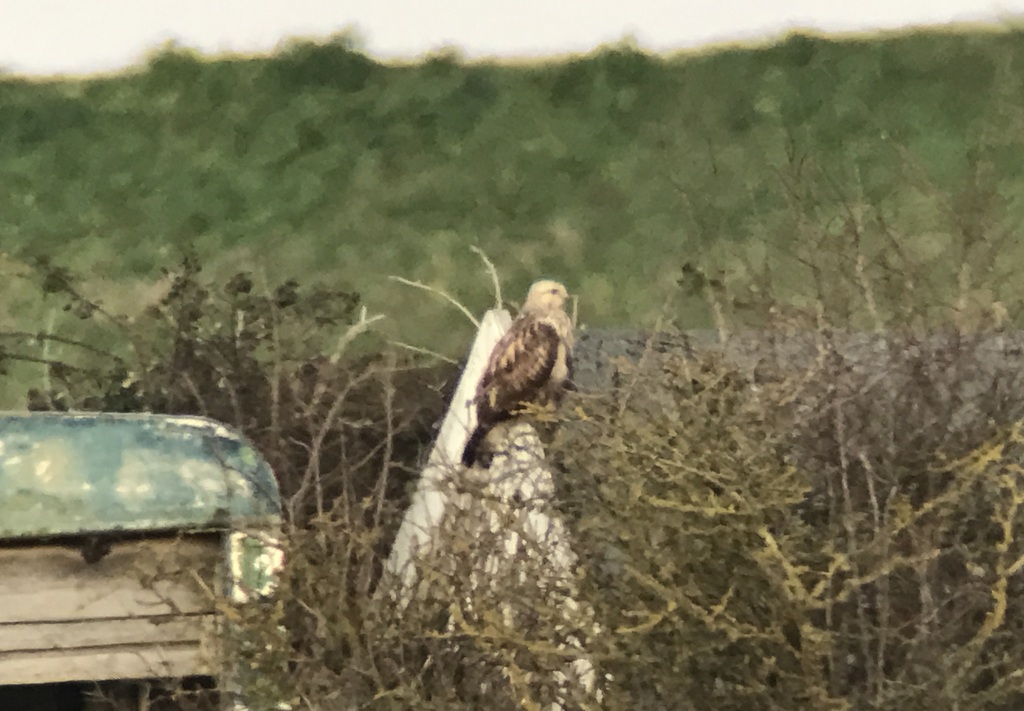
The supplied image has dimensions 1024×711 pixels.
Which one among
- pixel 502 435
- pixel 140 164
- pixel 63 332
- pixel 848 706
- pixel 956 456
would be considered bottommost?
pixel 848 706

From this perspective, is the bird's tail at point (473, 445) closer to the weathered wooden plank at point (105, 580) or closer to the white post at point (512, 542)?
the white post at point (512, 542)

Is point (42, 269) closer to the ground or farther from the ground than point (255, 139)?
closer to the ground

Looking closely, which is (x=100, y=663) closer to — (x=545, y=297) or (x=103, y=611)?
(x=103, y=611)

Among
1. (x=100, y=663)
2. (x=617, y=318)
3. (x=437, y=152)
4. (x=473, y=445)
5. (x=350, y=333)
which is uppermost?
(x=437, y=152)

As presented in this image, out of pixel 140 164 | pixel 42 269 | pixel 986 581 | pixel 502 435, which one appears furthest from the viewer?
pixel 140 164

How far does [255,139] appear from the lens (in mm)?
2506

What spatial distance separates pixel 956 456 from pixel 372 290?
1507mm

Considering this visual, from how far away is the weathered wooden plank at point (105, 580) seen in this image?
1.11 m

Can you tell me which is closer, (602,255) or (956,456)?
(956,456)

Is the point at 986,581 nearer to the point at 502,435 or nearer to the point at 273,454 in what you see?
the point at 502,435

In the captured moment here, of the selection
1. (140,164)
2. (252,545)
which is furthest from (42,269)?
(252,545)

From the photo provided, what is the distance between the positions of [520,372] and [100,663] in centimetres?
60

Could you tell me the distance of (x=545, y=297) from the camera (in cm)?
152

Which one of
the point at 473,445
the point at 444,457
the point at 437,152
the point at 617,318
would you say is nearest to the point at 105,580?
the point at 444,457
